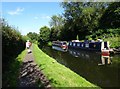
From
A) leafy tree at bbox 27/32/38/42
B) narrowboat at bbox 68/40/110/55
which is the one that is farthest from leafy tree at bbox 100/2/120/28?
leafy tree at bbox 27/32/38/42

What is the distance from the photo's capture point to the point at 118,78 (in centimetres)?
1673

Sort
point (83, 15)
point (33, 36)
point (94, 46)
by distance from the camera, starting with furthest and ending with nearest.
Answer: point (33, 36) < point (83, 15) < point (94, 46)

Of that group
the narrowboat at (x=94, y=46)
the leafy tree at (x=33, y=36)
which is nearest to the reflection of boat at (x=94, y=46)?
the narrowboat at (x=94, y=46)

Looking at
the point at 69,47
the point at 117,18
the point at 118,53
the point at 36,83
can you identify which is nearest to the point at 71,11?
the point at 69,47

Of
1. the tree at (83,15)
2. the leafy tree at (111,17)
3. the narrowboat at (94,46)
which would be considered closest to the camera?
the narrowboat at (94,46)

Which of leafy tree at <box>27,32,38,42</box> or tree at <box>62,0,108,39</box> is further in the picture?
leafy tree at <box>27,32,38,42</box>

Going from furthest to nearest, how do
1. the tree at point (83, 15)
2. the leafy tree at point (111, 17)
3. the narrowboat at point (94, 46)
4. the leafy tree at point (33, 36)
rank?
the leafy tree at point (33, 36) < the tree at point (83, 15) < the leafy tree at point (111, 17) < the narrowboat at point (94, 46)

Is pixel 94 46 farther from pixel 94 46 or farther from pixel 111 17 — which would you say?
pixel 111 17

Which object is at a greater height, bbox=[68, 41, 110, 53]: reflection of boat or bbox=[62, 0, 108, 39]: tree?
bbox=[62, 0, 108, 39]: tree

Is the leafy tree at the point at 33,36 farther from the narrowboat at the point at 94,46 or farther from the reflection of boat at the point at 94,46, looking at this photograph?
the reflection of boat at the point at 94,46

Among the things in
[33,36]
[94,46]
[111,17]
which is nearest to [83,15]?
[111,17]

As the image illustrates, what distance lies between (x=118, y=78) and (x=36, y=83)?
23.2ft

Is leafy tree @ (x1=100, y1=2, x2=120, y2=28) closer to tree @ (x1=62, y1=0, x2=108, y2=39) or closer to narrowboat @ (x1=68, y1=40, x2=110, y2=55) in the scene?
tree @ (x1=62, y1=0, x2=108, y2=39)

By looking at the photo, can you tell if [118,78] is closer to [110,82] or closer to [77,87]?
[110,82]
